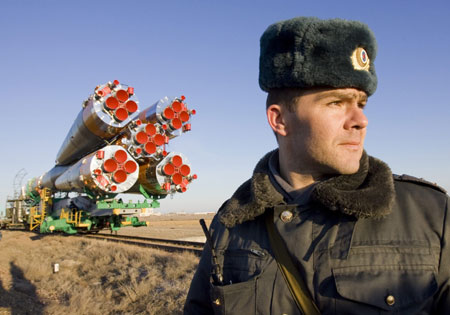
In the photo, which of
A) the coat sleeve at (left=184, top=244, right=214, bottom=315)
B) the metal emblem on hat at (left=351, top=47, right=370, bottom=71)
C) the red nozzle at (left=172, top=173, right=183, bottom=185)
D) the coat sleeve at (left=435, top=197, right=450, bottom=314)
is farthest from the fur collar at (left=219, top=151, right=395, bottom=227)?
the red nozzle at (left=172, top=173, right=183, bottom=185)

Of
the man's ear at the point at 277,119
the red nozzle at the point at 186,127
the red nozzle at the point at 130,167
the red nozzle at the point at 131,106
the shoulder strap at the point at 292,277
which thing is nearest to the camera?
the shoulder strap at the point at 292,277

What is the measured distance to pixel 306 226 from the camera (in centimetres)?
169

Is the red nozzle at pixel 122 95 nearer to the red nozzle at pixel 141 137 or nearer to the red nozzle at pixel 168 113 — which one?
the red nozzle at pixel 141 137

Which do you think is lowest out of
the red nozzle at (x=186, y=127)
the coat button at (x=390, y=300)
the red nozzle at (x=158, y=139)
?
the coat button at (x=390, y=300)

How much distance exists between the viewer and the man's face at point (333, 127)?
1.75m

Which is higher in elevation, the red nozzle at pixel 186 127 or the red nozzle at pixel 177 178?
the red nozzle at pixel 186 127

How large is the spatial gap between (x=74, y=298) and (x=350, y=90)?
288 inches

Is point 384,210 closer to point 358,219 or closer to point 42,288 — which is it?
point 358,219

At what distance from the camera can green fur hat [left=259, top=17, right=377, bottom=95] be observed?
5.58ft

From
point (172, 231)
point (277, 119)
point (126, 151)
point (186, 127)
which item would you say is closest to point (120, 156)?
point (126, 151)

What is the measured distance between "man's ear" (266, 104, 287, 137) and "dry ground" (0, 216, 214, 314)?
4.73 m

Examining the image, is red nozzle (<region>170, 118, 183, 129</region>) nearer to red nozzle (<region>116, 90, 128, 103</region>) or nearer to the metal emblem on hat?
red nozzle (<region>116, 90, 128, 103</region>)

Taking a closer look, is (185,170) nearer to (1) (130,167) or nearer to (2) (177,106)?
(1) (130,167)

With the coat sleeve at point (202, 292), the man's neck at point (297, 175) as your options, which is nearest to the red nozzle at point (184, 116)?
the coat sleeve at point (202, 292)
